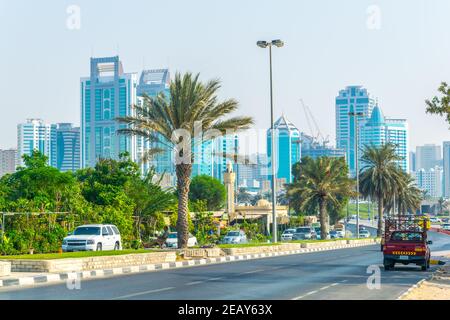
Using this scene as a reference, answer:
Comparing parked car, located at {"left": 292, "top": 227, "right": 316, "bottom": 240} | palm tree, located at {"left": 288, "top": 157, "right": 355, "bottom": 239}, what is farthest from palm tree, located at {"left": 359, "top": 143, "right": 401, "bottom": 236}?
palm tree, located at {"left": 288, "top": 157, "right": 355, "bottom": 239}

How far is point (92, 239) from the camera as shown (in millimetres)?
36625

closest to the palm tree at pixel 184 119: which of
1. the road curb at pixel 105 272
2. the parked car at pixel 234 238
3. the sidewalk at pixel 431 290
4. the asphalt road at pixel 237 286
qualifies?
the road curb at pixel 105 272

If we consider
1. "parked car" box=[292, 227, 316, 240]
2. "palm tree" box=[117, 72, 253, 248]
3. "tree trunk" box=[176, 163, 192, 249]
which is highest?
"palm tree" box=[117, 72, 253, 248]

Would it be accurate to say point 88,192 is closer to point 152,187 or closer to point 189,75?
point 152,187

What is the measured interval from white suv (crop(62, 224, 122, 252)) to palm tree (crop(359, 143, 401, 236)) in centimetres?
4478

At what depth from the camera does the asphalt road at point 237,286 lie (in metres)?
18.8

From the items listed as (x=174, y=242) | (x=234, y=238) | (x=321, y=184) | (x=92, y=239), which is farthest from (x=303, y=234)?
(x=92, y=239)

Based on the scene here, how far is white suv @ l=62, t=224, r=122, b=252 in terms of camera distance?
36.2m

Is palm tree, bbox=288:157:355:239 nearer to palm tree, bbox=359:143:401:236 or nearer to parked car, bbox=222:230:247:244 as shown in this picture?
parked car, bbox=222:230:247:244

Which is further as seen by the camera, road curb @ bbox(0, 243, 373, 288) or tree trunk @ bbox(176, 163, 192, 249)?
tree trunk @ bbox(176, 163, 192, 249)

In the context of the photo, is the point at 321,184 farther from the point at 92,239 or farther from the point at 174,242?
the point at 92,239

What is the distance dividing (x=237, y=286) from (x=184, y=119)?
1828cm

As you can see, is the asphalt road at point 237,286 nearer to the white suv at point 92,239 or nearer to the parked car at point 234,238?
the white suv at point 92,239

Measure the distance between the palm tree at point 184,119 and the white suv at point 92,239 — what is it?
11.0 feet
